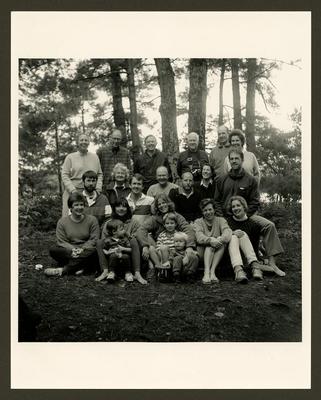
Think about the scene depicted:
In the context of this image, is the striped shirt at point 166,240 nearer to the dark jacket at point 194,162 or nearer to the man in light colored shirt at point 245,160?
the dark jacket at point 194,162

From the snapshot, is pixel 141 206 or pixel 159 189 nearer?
pixel 141 206

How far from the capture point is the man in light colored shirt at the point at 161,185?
558 cm

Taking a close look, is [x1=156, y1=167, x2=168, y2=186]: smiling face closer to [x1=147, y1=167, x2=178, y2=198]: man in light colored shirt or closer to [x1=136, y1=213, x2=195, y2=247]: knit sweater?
[x1=147, y1=167, x2=178, y2=198]: man in light colored shirt

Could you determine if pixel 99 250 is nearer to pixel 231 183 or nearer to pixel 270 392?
pixel 231 183

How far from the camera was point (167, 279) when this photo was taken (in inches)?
189

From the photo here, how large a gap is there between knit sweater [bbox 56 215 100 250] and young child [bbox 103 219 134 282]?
0.99 ft

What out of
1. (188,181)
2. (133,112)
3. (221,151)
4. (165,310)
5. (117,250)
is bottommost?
(165,310)

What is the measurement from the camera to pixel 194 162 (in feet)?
19.2

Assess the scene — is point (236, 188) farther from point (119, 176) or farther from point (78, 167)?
point (78, 167)

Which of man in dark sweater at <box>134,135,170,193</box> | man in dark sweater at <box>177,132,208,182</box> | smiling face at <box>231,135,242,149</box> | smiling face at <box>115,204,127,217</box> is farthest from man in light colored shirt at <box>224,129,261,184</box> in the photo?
smiling face at <box>115,204,127,217</box>

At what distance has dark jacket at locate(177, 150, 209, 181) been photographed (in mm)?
5789

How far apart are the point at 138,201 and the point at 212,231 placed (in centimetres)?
115

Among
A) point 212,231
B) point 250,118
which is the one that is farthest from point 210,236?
point 250,118
